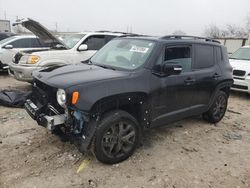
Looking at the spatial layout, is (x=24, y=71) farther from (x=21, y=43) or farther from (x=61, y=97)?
(x=61, y=97)

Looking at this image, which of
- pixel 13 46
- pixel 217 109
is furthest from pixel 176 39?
pixel 13 46

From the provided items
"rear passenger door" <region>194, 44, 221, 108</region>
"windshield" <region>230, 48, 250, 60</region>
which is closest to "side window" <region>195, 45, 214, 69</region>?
"rear passenger door" <region>194, 44, 221, 108</region>

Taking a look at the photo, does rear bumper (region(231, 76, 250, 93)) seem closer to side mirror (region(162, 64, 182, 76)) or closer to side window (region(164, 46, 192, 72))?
side window (region(164, 46, 192, 72))

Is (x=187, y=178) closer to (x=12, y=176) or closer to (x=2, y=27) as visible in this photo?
(x=12, y=176)

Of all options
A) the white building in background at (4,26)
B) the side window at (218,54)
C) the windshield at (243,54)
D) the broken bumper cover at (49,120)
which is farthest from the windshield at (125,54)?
the white building in background at (4,26)

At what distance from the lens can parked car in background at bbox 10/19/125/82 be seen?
21.4 feet

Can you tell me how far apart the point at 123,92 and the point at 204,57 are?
2.19 m

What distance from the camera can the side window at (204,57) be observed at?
14.5ft

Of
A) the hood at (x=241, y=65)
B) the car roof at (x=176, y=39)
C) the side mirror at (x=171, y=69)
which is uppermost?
the car roof at (x=176, y=39)

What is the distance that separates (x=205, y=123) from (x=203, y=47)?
5.62ft

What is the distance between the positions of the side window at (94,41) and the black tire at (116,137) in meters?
4.79

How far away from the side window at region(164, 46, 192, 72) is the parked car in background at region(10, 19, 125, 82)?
3.59 meters

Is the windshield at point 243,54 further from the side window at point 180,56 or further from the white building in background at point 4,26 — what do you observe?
the white building in background at point 4,26

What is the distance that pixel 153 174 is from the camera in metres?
3.22
